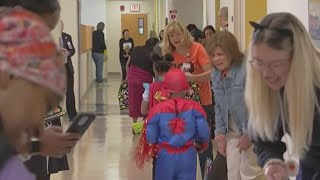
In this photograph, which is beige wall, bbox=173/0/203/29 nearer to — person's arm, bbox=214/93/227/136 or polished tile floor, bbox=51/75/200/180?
polished tile floor, bbox=51/75/200/180

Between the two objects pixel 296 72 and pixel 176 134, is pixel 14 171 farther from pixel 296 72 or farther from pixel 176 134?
pixel 176 134

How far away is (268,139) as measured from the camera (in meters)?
2.51

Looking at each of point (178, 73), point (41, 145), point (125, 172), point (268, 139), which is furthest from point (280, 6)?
point (41, 145)

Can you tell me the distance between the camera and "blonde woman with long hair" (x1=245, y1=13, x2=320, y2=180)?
2.20 m

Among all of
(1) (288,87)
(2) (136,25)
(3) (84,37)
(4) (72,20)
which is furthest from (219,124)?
(2) (136,25)

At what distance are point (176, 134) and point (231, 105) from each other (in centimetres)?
54

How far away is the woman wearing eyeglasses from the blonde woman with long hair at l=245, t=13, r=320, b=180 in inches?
65.7

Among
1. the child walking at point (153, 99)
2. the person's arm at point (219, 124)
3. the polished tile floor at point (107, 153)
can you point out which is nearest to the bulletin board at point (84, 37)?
the polished tile floor at point (107, 153)

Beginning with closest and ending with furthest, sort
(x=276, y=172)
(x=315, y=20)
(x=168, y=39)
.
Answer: (x=276, y=172) < (x=315, y=20) < (x=168, y=39)

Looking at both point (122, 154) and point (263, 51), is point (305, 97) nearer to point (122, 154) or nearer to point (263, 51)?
point (263, 51)

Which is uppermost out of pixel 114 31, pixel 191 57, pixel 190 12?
pixel 190 12

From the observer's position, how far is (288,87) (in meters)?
2.24

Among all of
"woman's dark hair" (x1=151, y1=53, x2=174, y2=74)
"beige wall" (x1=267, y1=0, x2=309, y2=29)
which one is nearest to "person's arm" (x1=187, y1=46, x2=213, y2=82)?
Result: "woman's dark hair" (x1=151, y1=53, x2=174, y2=74)

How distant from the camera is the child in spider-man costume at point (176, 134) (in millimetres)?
4562
